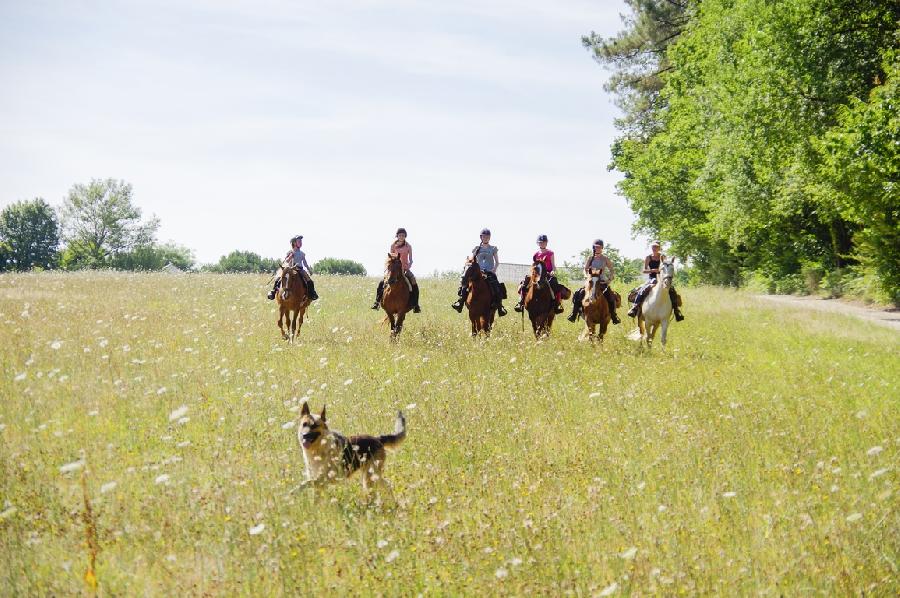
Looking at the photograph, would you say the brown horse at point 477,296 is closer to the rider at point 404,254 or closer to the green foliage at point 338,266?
the rider at point 404,254

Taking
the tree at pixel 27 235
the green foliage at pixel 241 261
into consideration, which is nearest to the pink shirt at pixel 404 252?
the green foliage at pixel 241 261

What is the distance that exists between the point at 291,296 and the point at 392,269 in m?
2.42

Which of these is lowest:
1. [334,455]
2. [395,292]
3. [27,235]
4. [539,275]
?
[334,455]

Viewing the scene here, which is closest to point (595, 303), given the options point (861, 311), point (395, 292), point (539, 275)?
point (539, 275)

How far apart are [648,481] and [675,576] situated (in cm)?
232

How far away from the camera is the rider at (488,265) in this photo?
19547mm

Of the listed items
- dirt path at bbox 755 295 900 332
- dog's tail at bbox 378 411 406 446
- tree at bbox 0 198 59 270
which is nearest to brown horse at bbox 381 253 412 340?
dog's tail at bbox 378 411 406 446

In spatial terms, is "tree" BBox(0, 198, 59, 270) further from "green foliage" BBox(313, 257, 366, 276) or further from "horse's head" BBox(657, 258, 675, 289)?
"horse's head" BBox(657, 258, 675, 289)

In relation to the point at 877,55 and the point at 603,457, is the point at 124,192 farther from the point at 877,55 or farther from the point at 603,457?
the point at 603,457

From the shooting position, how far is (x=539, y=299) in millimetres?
19312

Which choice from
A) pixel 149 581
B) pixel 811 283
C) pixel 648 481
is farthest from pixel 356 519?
pixel 811 283

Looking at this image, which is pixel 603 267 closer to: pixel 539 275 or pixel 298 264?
pixel 539 275

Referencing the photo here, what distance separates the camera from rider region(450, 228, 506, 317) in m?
19.5

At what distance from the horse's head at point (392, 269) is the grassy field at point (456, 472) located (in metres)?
3.08
